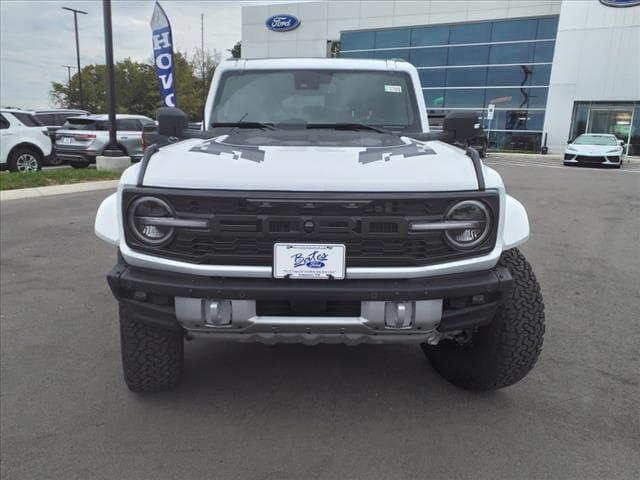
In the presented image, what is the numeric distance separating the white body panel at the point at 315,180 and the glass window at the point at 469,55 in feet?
99.8

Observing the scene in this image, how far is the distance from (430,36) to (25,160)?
25907mm

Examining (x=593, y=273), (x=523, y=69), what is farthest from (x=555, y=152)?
(x=593, y=273)

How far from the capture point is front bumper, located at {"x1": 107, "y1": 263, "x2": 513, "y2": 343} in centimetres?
224

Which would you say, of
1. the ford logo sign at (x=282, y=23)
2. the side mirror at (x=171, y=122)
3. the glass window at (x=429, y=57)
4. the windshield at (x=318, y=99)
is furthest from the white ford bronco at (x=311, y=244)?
the ford logo sign at (x=282, y=23)

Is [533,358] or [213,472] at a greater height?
[533,358]

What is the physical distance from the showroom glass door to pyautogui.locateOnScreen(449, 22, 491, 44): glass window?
24.2 feet

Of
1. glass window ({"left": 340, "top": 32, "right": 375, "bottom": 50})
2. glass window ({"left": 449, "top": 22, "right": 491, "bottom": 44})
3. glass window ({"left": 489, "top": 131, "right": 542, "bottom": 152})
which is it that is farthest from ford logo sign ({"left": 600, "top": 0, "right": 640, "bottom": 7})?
glass window ({"left": 340, "top": 32, "right": 375, "bottom": 50})

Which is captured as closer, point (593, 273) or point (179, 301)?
point (179, 301)

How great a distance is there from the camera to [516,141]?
29844 millimetres

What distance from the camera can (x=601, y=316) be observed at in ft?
13.6

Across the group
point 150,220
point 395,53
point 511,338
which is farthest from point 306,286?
point 395,53

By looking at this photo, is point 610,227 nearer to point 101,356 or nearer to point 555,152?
point 101,356

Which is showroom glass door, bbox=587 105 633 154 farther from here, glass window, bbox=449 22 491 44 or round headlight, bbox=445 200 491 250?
round headlight, bbox=445 200 491 250

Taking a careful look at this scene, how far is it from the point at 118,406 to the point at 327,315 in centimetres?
136
